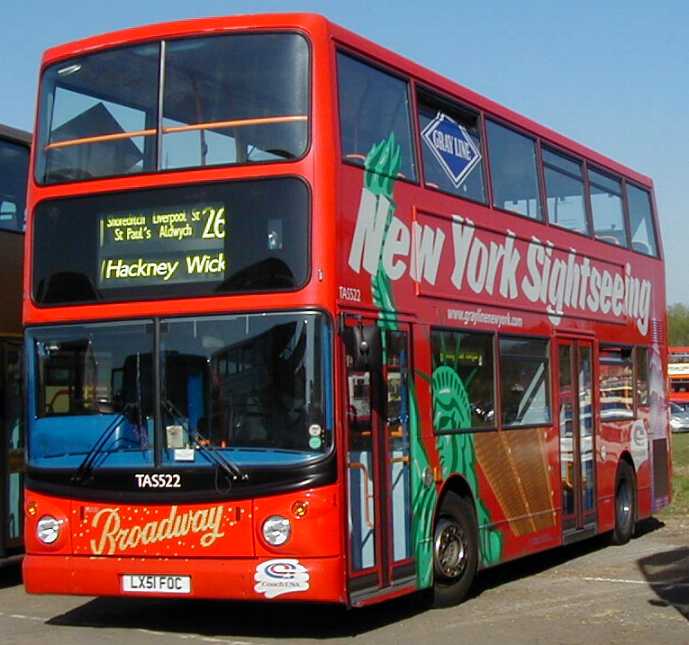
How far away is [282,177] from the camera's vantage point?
10.4 metres

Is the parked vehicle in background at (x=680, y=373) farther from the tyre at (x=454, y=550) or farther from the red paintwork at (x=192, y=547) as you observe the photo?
the red paintwork at (x=192, y=547)

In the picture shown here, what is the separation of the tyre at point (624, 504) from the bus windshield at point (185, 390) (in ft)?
26.3

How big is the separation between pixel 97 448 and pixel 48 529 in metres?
0.78

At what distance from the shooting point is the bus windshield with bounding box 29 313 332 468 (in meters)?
10.2

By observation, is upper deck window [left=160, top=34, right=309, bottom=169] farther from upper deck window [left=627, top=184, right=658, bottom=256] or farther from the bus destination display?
upper deck window [left=627, top=184, right=658, bottom=256]

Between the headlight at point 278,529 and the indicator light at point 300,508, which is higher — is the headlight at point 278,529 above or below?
below

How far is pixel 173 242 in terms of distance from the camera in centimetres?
1067

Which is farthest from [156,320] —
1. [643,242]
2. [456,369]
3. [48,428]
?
[643,242]

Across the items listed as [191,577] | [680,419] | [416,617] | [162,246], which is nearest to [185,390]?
[162,246]

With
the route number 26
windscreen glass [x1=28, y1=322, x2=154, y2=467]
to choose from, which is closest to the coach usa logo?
windscreen glass [x1=28, y1=322, x2=154, y2=467]

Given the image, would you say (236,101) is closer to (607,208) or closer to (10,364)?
(10,364)

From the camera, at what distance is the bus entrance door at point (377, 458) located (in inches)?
412

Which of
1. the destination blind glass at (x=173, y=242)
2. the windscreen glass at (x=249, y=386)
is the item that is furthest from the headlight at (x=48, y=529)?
the destination blind glass at (x=173, y=242)

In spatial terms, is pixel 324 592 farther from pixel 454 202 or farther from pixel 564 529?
pixel 564 529
